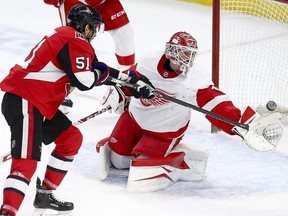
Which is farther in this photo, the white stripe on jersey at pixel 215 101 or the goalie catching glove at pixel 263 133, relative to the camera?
the white stripe on jersey at pixel 215 101

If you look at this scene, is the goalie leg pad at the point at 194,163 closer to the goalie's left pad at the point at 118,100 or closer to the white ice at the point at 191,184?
the white ice at the point at 191,184

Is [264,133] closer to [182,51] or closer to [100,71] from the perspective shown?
[182,51]

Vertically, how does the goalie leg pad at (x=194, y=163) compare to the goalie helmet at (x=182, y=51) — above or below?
below

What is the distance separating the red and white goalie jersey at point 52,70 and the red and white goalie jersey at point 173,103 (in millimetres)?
589

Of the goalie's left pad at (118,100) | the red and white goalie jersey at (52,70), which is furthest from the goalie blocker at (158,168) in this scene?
the red and white goalie jersey at (52,70)

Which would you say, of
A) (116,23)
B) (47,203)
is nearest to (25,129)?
(47,203)

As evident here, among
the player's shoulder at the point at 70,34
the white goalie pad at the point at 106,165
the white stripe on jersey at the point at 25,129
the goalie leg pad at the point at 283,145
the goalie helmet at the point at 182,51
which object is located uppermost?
the player's shoulder at the point at 70,34

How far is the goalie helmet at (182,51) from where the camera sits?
138 inches

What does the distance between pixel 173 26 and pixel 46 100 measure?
11.0 feet

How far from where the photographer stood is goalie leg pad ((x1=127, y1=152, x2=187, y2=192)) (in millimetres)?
3572

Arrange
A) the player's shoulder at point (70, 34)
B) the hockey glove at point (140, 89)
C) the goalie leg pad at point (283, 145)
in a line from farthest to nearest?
the goalie leg pad at point (283, 145) < the hockey glove at point (140, 89) < the player's shoulder at point (70, 34)

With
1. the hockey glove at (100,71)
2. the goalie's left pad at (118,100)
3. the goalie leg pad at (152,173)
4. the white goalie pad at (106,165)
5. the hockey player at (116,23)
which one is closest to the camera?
the hockey glove at (100,71)

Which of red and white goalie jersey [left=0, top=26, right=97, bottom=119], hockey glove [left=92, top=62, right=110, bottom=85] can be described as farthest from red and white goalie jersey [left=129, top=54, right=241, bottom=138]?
red and white goalie jersey [left=0, top=26, right=97, bottom=119]

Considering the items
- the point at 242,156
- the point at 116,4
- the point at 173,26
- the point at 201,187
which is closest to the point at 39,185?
the point at 201,187
